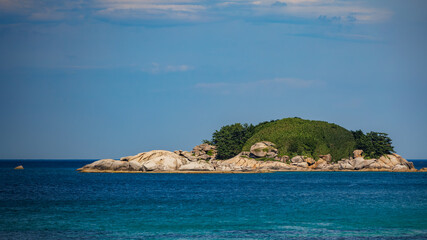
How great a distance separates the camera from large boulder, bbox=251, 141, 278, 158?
154m

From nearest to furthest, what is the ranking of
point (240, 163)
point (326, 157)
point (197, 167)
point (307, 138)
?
point (197, 167) → point (240, 163) → point (326, 157) → point (307, 138)

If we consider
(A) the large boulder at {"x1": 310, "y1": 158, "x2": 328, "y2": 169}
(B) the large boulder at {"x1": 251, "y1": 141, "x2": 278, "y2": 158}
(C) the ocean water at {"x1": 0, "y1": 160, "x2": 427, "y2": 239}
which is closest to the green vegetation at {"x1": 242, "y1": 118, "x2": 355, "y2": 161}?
(A) the large boulder at {"x1": 310, "y1": 158, "x2": 328, "y2": 169}

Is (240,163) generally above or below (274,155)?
below

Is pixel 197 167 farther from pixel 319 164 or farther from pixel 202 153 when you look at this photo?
pixel 319 164

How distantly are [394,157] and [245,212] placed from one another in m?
124

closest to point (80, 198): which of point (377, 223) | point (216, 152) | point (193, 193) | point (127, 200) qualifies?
point (127, 200)

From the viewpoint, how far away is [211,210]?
2265 inches

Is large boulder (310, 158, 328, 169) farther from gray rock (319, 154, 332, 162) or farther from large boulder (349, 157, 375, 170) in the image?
large boulder (349, 157, 375, 170)

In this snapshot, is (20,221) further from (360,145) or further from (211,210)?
(360,145)

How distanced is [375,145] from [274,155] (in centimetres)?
3376

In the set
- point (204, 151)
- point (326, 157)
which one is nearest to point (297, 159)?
point (326, 157)

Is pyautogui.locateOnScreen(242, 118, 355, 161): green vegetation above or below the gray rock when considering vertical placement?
above

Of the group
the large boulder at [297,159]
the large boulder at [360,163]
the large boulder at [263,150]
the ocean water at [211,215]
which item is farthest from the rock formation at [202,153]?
the ocean water at [211,215]

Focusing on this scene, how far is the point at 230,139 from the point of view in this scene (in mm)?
161375
